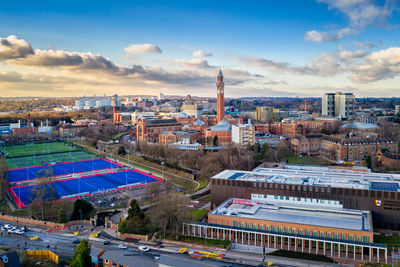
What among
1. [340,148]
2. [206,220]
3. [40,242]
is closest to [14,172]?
[40,242]

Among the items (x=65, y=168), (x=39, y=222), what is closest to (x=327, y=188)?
(x=39, y=222)

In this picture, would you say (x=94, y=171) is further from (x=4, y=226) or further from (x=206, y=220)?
(x=206, y=220)

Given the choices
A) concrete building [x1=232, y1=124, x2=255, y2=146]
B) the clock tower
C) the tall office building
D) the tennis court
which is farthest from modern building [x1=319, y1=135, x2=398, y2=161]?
the tall office building

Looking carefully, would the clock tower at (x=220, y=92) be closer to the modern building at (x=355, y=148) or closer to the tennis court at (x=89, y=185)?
the modern building at (x=355, y=148)

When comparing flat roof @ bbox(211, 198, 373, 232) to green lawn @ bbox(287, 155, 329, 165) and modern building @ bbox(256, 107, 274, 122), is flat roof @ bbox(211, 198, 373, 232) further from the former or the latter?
modern building @ bbox(256, 107, 274, 122)

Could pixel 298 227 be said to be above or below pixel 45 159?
above

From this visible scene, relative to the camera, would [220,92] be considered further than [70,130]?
No

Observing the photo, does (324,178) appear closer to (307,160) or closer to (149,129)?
(307,160)
